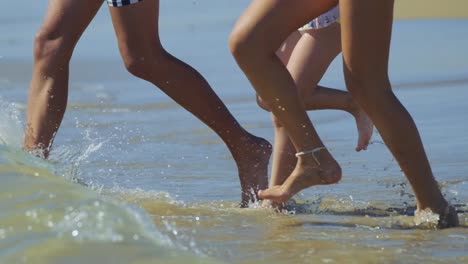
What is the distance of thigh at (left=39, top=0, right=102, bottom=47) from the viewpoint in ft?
19.3

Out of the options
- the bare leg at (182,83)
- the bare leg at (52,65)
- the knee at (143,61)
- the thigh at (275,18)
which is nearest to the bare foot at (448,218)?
the thigh at (275,18)

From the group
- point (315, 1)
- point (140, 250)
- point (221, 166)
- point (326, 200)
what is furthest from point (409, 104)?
point (140, 250)

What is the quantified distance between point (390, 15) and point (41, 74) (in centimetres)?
176

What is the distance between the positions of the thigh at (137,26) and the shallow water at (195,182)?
0.58 metres

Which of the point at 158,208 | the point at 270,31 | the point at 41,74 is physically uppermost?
the point at 270,31

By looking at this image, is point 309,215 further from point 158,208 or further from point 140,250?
point 140,250

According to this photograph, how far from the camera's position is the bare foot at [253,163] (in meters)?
5.90

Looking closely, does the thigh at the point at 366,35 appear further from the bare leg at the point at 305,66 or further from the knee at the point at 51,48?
the knee at the point at 51,48

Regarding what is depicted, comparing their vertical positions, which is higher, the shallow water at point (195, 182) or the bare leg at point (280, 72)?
the bare leg at point (280, 72)

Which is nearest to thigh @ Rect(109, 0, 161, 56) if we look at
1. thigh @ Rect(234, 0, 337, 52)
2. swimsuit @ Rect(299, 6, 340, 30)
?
swimsuit @ Rect(299, 6, 340, 30)

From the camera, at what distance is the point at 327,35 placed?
561cm

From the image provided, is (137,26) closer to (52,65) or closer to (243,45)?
(52,65)

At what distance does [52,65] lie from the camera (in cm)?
595

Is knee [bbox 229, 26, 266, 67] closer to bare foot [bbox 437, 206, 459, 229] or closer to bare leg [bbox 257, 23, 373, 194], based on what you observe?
bare leg [bbox 257, 23, 373, 194]
